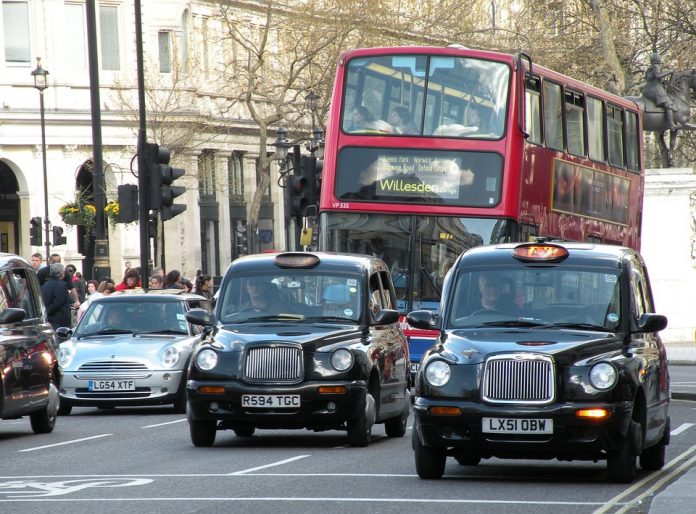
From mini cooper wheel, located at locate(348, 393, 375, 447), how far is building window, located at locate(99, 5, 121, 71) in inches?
2255

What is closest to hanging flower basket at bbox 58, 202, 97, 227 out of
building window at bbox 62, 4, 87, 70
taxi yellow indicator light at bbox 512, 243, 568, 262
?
building window at bbox 62, 4, 87, 70

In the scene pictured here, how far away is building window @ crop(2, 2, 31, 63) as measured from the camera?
70000mm

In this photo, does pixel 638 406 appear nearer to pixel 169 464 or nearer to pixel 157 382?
pixel 169 464

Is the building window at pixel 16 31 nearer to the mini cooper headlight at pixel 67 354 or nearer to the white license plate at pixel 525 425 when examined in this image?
the mini cooper headlight at pixel 67 354

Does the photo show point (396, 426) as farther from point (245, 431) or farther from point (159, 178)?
point (159, 178)

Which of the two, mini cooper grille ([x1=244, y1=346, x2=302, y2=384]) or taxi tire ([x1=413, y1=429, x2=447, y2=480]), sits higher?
mini cooper grille ([x1=244, y1=346, x2=302, y2=384])

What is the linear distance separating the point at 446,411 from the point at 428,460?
66cm

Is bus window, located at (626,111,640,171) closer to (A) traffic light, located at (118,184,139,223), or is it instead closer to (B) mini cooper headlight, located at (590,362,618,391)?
(A) traffic light, located at (118,184,139,223)

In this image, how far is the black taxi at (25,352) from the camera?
56.9ft

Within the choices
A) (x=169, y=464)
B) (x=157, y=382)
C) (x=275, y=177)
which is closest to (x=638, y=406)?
(x=169, y=464)

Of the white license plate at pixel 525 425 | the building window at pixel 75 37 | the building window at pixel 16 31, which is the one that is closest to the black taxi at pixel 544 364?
the white license plate at pixel 525 425

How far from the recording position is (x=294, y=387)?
15.7 m

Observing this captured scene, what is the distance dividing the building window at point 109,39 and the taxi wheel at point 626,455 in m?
61.3

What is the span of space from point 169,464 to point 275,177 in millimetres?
70149
